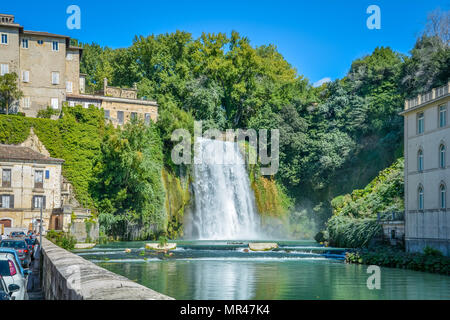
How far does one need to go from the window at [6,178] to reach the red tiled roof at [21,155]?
1007mm

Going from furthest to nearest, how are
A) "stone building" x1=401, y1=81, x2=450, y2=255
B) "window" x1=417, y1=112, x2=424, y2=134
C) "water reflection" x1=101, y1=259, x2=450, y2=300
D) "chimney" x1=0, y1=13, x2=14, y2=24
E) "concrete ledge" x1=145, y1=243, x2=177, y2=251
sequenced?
"chimney" x1=0, y1=13, x2=14, y2=24
"concrete ledge" x1=145, y1=243, x2=177, y2=251
"window" x1=417, y1=112, x2=424, y2=134
"stone building" x1=401, y1=81, x2=450, y2=255
"water reflection" x1=101, y1=259, x2=450, y2=300

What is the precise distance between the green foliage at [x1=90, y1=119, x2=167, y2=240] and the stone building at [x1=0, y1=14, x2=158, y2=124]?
794 centimetres

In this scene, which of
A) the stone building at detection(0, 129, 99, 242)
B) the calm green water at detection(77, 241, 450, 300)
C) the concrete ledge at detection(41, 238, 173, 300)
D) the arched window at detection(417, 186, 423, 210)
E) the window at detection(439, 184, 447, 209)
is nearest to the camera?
the concrete ledge at detection(41, 238, 173, 300)

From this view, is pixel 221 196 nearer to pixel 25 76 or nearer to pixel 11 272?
pixel 25 76

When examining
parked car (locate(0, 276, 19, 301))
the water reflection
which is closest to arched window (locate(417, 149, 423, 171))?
the water reflection

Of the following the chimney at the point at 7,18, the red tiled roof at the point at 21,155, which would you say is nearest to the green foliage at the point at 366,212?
the red tiled roof at the point at 21,155

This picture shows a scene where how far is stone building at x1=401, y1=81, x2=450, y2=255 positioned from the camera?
32406 mm

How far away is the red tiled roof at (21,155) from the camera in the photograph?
154 feet

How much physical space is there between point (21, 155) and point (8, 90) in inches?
352

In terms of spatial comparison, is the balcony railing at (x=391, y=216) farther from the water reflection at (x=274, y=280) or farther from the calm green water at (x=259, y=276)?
the water reflection at (x=274, y=280)

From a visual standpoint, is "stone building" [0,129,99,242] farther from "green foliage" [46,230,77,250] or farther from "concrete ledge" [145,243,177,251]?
"concrete ledge" [145,243,177,251]

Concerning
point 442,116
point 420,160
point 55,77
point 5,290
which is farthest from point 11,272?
point 55,77

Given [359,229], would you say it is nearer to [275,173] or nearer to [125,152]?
[125,152]

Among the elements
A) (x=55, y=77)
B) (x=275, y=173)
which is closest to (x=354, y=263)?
(x=275, y=173)
